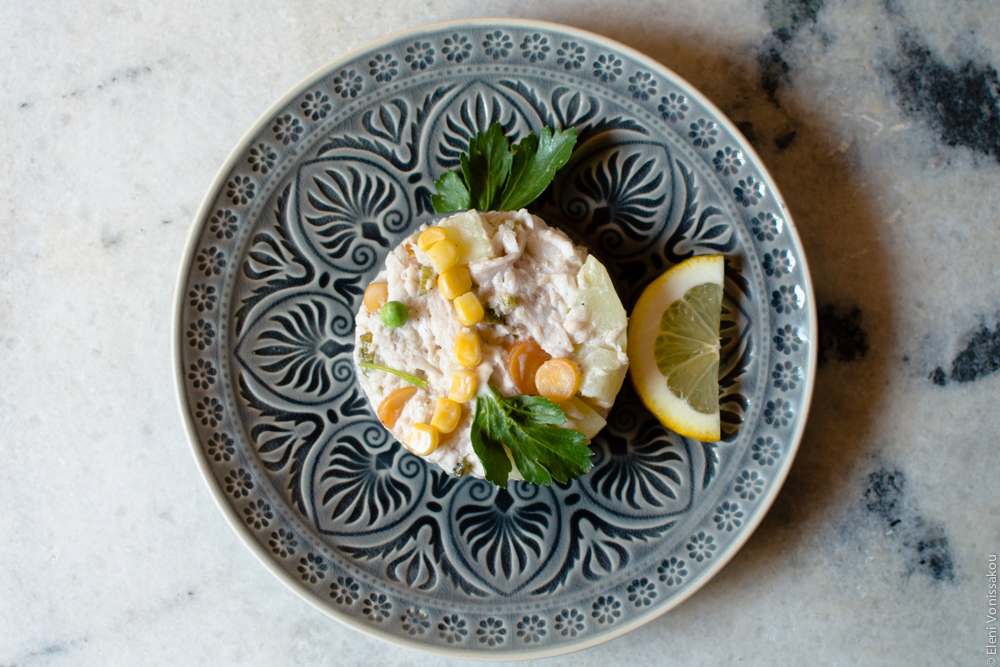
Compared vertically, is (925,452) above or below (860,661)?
above

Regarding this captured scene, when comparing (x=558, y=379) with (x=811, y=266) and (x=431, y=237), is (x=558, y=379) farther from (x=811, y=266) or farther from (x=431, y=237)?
(x=811, y=266)

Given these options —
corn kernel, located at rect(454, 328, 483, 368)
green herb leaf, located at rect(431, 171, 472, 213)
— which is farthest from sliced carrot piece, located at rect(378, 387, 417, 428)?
green herb leaf, located at rect(431, 171, 472, 213)

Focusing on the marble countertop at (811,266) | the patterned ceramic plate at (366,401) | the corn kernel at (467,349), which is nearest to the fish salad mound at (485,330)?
the corn kernel at (467,349)

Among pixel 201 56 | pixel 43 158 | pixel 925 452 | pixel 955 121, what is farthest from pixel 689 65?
pixel 43 158

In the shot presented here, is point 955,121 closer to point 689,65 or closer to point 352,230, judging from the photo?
point 689,65

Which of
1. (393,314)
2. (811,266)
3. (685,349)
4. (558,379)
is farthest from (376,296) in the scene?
(811,266)

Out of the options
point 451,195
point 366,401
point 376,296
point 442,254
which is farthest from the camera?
point 366,401
